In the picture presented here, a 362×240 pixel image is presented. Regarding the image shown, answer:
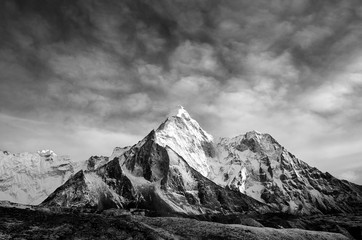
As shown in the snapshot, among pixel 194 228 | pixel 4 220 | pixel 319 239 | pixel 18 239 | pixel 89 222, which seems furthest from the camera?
pixel 319 239

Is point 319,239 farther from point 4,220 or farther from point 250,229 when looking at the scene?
point 4,220

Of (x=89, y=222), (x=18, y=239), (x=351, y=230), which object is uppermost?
(x=351, y=230)

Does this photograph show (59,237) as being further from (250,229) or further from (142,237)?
(250,229)

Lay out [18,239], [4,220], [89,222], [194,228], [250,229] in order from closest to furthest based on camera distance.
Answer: [18,239] < [4,220] < [89,222] < [194,228] < [250,229]

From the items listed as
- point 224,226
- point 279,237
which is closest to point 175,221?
point 224,226

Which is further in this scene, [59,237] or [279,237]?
[279,237]

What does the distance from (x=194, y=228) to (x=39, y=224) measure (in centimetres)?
3674

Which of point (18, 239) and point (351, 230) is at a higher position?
point (351, 230)

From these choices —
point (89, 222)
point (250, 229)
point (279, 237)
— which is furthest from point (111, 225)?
point (279, 237)

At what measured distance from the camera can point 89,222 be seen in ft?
238

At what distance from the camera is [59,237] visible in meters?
62.5

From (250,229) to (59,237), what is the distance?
50.2 metres

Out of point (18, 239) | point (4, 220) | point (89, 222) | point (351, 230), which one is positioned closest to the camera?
point (18, 239)

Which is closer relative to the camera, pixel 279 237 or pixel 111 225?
pixel 111 225
